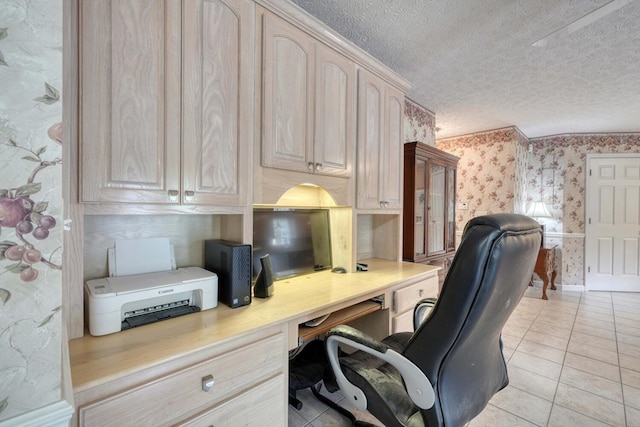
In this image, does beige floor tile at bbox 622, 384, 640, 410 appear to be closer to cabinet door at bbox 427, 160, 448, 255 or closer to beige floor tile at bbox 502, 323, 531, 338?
beige floor tile at bbox 502, 323, 531, 338

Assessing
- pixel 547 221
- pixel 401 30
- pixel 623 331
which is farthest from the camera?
pixel 547 221

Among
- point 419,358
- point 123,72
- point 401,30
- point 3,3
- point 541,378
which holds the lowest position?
point 541,378

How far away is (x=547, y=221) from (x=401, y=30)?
14.7ft

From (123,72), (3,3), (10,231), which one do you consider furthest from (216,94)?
(10,231)

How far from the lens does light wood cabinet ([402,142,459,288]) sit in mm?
2668

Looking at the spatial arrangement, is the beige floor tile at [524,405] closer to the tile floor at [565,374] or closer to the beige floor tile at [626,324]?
the tile floor at [565,374]

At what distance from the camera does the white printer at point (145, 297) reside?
1.03m

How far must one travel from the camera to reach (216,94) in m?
1.31

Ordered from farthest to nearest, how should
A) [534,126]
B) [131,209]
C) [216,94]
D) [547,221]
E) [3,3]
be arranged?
[547,221] → [534,126] → [216,94] → [131,209] → [3,3]

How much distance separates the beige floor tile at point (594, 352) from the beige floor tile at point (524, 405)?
1.03 meters

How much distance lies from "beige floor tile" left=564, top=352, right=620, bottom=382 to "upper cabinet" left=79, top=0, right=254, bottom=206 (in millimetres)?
2895

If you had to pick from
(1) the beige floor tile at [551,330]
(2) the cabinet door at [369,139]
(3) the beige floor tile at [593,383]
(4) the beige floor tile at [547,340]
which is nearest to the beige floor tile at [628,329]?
(1) the beige floor tile at [551,330]

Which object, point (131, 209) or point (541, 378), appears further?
point (541, 378)

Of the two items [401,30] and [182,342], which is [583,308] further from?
[182,342]
